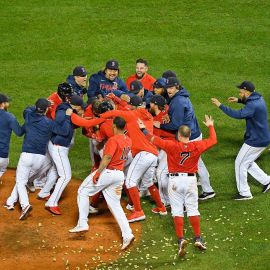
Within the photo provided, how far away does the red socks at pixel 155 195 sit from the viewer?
12752mm

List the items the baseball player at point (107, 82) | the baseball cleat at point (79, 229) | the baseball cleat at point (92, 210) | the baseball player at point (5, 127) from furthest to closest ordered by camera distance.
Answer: the baseball player at point (107, 82), the baseball cleat at point (92, 210), the baseball player at point (5, 127), the baseball cleat at point (79, 229)

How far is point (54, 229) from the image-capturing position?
12273 mm

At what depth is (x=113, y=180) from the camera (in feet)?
38.5

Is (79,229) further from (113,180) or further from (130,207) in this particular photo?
(130,207)

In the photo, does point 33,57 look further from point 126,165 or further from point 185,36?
point 126,165

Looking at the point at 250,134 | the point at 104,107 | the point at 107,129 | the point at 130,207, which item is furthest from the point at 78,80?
the point at 250,134

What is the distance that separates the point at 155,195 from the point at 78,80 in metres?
2.59

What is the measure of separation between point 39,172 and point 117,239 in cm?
196

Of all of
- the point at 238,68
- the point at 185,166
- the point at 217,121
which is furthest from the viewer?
the point at 238,68

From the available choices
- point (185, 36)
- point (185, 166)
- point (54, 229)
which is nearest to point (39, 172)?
point (54, 229)

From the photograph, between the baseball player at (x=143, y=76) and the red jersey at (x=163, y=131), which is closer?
the red jersey at (x=163, y=131)

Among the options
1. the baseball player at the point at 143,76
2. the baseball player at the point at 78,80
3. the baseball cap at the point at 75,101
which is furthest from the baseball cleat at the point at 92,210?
the baseball player at the point at 143,76

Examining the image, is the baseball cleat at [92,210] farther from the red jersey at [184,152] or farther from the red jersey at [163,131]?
the red jersey at [184,152]

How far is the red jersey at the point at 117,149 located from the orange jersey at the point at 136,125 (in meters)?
0.72
